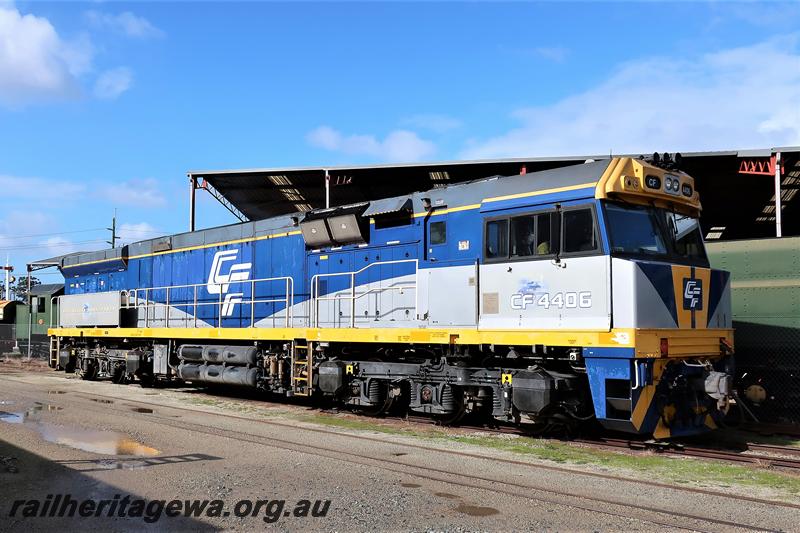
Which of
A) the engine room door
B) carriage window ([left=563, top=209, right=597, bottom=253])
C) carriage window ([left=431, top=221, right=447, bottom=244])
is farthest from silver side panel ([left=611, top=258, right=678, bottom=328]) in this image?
the engine room door

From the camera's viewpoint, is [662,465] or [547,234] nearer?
[662,465]

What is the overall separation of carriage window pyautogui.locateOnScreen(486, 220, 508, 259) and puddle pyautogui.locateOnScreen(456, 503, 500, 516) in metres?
4.41

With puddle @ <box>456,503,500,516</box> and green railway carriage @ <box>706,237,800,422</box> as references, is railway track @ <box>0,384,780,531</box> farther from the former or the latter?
green railway carriage @ <box>706,237,800,422</box>

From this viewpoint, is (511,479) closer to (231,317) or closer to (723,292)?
(723,292)

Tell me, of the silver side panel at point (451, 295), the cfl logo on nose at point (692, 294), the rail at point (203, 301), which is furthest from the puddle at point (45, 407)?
the cfl logo on nose at point (692, 294)

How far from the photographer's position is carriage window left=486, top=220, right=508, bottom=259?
9766mm

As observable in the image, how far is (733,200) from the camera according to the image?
2817 cm

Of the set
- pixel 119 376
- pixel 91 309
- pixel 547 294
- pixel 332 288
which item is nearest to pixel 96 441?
pixel 332 288

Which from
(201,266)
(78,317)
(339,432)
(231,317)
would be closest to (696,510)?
(339,432)

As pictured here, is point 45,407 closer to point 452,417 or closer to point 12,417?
point 12,417

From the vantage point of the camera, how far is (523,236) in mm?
9555

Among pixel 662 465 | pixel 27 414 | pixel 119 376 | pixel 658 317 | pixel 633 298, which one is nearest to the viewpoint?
pixel 662 465

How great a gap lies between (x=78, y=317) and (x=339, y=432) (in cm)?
1336

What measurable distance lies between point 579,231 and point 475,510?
4.33 meters
